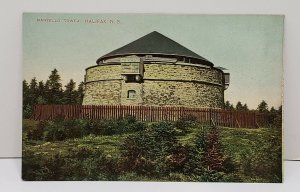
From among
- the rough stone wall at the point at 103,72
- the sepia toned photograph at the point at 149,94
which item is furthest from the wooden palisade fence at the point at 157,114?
the rough stone wall at the point at 103,72

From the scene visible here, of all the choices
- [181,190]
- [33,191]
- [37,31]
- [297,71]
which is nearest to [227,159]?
[181,190]

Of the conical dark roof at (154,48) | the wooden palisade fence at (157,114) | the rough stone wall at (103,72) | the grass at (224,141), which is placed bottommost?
the grass at (224,141)

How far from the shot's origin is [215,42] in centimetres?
190

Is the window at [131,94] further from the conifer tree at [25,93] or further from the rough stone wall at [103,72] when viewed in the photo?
the conifer tree at [25,93]

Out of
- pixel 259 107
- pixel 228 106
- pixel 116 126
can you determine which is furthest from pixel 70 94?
pixel 259 107

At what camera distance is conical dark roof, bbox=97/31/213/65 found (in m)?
1.90

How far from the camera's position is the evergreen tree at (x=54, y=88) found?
1911 millimetres

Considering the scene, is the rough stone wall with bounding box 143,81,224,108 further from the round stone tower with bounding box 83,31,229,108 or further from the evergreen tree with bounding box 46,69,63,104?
the evergreen tree with bounding box 46,69,63,104

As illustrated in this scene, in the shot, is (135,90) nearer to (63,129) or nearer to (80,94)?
(80,94)

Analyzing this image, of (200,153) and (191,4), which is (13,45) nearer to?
(191,4)

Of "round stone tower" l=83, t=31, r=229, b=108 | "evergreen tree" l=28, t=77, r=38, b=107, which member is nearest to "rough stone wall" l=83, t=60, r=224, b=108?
"round stone tower" l=83, t=31, r=229, b=108

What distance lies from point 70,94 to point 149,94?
0.36 meters

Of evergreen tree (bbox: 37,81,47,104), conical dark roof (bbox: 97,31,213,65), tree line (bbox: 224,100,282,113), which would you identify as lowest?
tree line (bbox: 224,100,282,113)

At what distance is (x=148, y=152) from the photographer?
1896 millimetres
